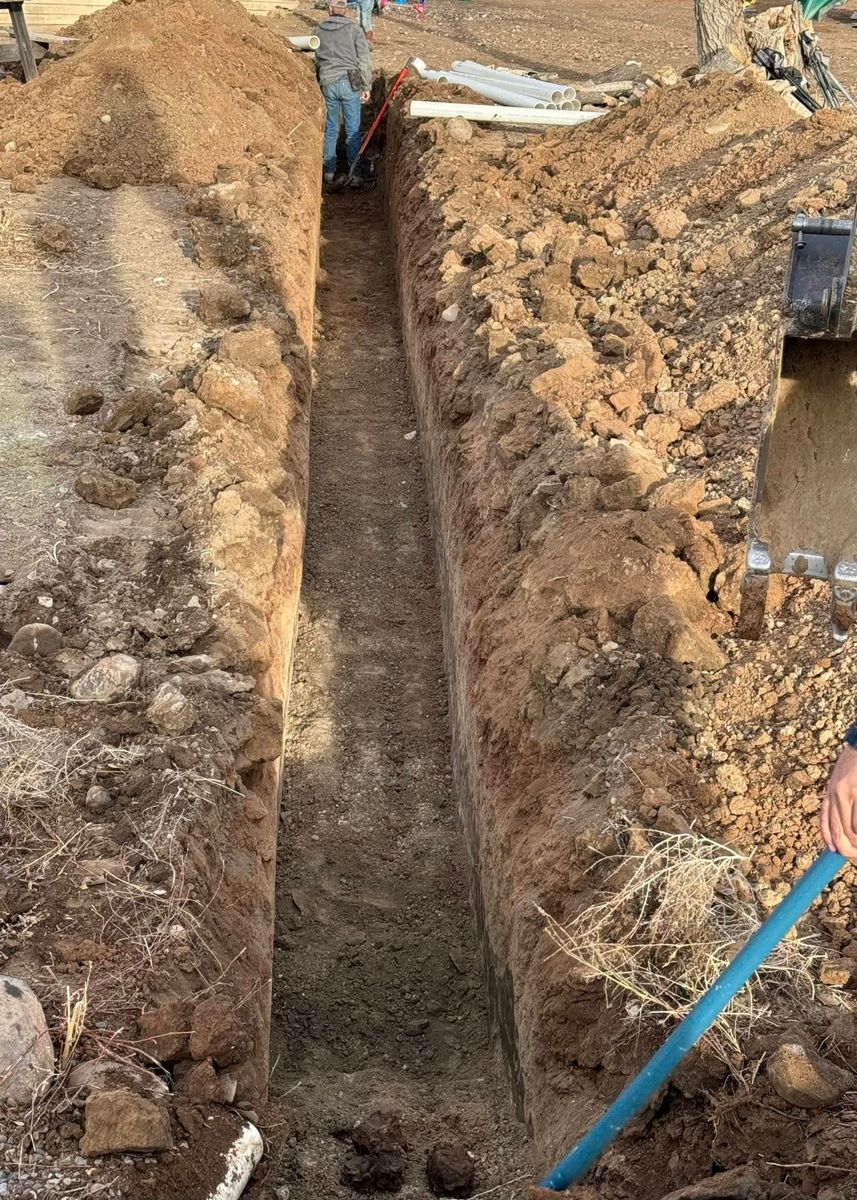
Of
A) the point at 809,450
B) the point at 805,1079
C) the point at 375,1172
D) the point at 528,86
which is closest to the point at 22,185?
the point at 528,86

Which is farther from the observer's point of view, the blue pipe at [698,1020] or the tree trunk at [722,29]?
the tree trunk at [722,29]

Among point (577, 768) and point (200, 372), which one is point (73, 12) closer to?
point (200, 372)

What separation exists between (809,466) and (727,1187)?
65.5 inches

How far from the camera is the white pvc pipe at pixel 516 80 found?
11.7 m

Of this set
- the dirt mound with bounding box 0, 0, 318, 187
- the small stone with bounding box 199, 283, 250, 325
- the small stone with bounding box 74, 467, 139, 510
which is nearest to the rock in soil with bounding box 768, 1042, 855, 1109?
the small stone with bounding box 74, 467, 139, 510

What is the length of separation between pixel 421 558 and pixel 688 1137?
14.7 feet

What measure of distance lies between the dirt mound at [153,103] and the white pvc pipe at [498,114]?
134 cm

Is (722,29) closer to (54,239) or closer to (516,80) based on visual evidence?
(516,80)

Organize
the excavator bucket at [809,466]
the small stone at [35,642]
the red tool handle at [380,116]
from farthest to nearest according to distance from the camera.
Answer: the red tool handle at [380,116] → the small stone at [35,642] → the excavator bucket at [809,466]

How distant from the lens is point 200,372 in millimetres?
6590

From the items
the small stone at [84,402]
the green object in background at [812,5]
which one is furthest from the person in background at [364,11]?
the small stone at [84,402]

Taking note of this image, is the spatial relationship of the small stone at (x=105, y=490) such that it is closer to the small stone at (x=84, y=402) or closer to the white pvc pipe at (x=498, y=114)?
the small stone at (x=84, y=402)

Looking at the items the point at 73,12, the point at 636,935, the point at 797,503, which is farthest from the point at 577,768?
the point at 73,12

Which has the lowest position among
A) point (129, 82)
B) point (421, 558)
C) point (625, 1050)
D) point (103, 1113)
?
point (421, 558)
